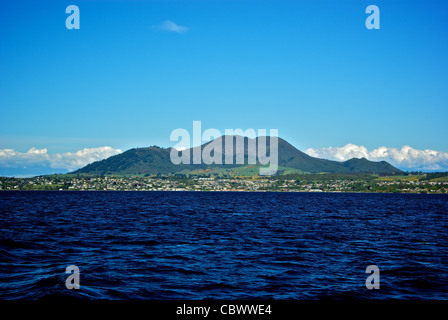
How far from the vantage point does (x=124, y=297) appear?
21.5 m

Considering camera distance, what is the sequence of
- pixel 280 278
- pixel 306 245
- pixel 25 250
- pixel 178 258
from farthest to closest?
1. pixel 306 245
2. pixel 25 250
3. pixel 178 258
4. pixel 280 278

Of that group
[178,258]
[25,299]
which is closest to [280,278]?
[178,258]

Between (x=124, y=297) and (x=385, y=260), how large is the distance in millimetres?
22266

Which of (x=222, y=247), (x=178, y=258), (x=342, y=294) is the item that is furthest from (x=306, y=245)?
(x=342, y=294)

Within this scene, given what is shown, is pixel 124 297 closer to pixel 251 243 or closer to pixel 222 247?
pixel 222 247

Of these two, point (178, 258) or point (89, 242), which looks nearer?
point (178, 258)

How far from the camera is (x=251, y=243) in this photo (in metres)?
41.8

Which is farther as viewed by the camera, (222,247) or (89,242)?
(89,242)

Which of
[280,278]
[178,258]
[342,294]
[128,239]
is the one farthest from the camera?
[128,239]

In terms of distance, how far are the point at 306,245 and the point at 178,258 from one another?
14.6 m
